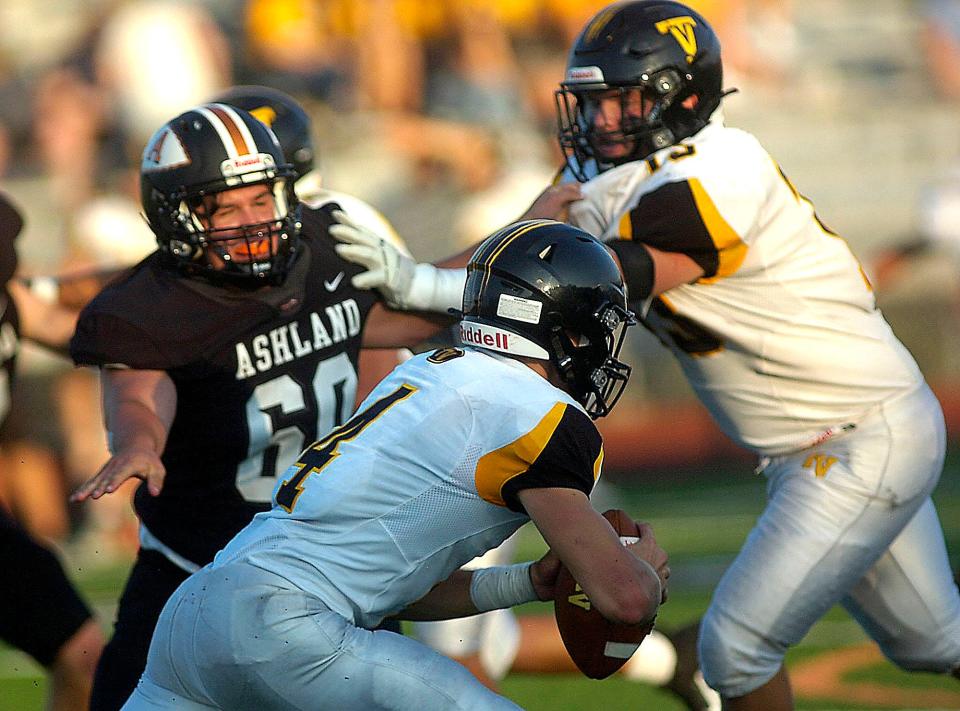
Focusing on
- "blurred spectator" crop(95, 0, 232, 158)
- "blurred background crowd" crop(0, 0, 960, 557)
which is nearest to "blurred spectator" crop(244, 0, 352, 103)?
"blurred background crowd" crop(0, 0, 960, 557)

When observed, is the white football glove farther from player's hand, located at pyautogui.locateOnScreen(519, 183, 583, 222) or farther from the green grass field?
the green grass field

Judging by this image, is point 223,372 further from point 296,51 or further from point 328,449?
point 296,51

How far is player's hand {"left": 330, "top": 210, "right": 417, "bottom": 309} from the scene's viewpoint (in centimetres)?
348

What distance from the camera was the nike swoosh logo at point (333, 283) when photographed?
3.44m

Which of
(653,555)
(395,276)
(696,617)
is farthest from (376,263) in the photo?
(696,617)

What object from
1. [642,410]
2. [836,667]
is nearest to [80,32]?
[642,410]

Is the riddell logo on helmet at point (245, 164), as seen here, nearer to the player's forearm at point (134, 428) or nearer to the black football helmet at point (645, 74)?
the player's forearm at point (134, 428)

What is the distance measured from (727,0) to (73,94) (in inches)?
182

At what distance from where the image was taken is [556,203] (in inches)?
142

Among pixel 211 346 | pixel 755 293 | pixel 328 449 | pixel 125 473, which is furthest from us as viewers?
pixel 755 293

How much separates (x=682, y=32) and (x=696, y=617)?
288 cm

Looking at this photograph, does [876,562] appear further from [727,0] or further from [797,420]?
[727,0]

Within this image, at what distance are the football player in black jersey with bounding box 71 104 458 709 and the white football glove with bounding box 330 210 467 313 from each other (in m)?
0.11

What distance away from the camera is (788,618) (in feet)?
11.3
